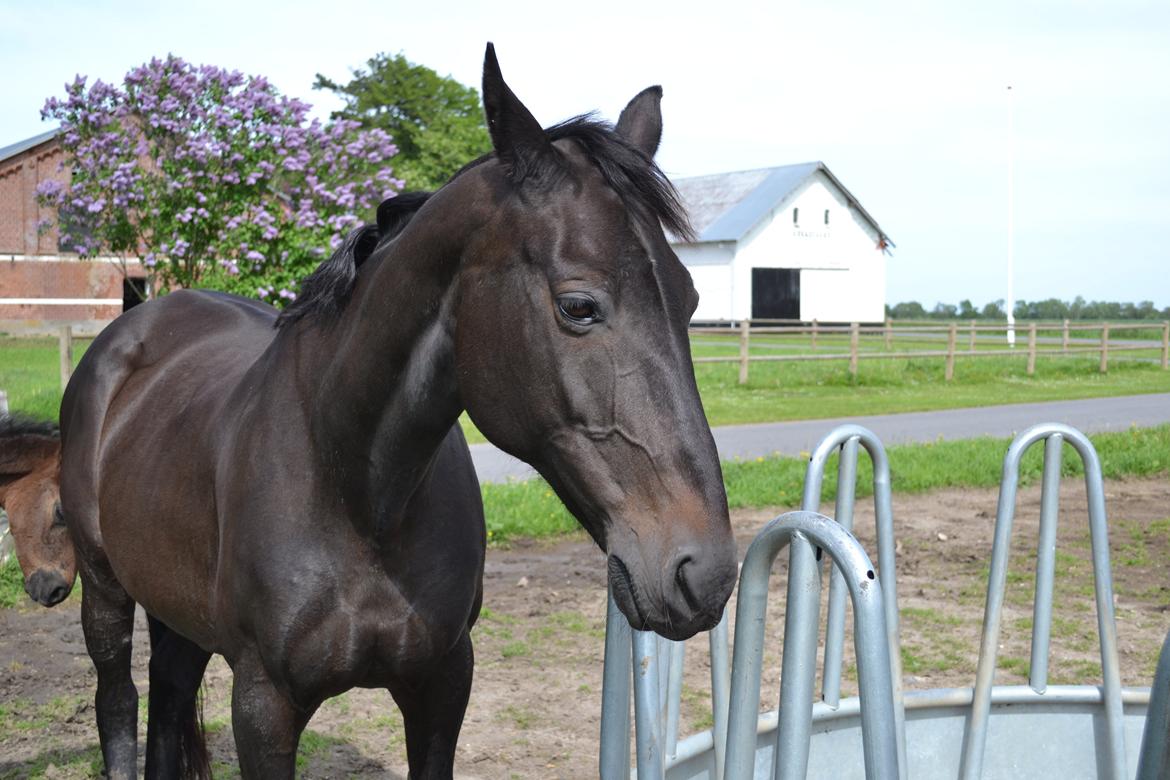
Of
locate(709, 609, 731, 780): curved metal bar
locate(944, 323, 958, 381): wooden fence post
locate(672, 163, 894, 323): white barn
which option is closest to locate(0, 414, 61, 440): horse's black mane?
locate(709, 609, 731, 780): curved metal bar

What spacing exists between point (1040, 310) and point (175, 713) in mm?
75419

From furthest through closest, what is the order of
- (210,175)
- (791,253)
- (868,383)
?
(791,253) < (868,383) < (210,175)

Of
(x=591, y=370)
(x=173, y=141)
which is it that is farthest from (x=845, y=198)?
(x=591, y=370)

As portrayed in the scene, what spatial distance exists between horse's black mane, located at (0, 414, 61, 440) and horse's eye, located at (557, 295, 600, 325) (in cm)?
357

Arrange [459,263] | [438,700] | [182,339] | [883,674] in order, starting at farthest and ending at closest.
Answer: [182,339], [438,700], [459,263], [883,674]

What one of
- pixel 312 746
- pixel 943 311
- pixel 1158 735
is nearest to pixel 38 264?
pixel 312 746

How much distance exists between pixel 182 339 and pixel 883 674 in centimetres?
293

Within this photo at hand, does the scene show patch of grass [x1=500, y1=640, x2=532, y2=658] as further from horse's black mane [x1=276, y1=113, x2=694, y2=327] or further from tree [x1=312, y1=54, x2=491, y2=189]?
tree [x1=312, y1=54, x2=491, y2=189]

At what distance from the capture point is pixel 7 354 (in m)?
18.2

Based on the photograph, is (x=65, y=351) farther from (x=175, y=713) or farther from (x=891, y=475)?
(x=175, y=713)

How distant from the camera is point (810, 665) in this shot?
1.98m

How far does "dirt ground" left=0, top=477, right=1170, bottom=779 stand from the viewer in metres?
4.36

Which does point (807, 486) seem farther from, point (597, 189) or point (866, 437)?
point (597, 189)

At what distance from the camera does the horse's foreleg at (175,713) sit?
3.77m
